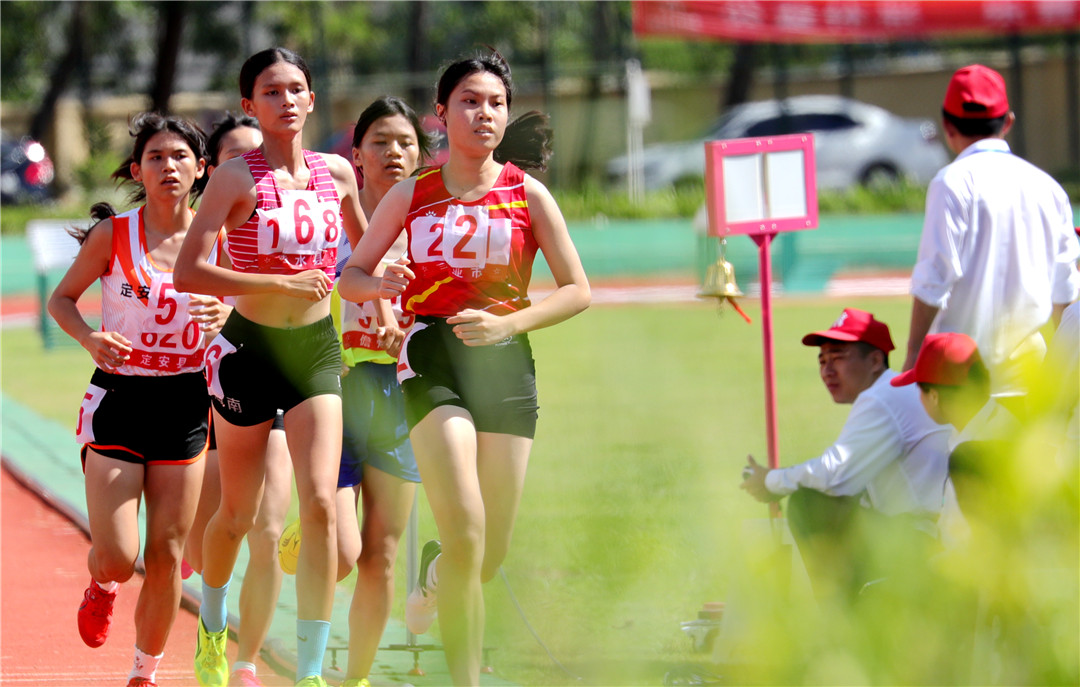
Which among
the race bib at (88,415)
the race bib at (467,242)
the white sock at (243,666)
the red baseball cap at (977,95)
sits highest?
the red baseball cap at (977,95)

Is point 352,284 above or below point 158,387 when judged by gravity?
above

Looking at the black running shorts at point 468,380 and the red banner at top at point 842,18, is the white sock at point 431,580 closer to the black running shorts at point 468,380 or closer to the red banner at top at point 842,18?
the black running shorts at point 468,380

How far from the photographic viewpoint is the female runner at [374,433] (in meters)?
4.57

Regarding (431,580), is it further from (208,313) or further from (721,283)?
(721,283)

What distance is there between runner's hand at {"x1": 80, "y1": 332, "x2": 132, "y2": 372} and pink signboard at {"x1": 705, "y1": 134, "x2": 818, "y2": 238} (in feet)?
7.43

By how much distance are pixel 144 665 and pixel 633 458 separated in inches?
121

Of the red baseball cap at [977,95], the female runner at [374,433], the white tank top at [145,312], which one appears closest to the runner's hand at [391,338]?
the female runner at [374,433]

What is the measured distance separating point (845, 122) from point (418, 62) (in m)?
10.5

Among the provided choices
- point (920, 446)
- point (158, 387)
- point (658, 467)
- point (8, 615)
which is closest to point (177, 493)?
point (158, 387)

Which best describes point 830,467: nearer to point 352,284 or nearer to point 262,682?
point 352,284

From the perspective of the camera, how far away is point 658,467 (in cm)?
291

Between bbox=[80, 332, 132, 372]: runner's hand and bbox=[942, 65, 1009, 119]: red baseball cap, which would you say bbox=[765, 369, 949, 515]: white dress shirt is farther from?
bbox=[80, 332, 132, 372]: runner's hand

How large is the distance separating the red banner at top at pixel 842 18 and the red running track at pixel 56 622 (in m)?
22.9

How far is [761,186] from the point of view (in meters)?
5.41
